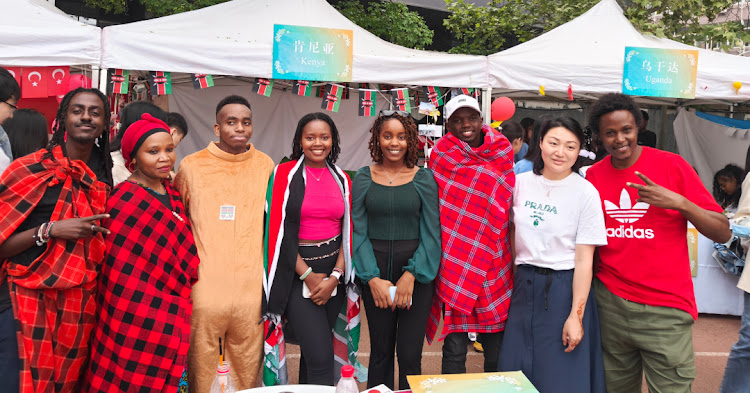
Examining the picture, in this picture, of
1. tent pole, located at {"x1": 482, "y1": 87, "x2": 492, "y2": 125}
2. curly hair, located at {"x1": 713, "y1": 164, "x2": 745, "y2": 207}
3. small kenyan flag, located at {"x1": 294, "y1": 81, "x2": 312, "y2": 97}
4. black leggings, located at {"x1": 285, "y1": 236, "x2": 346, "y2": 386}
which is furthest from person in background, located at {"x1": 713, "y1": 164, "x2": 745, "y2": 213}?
black leggings, located at {"x1": 285, "y1": 236, "x2": 346, "y2": 386}

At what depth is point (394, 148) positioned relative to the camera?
2648mm

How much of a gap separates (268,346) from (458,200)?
1263 mm

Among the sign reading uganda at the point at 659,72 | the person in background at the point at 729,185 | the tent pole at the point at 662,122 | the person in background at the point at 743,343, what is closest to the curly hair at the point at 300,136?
the person in background at the point at 743,343

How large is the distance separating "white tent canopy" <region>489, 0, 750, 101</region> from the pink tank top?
9.88ft

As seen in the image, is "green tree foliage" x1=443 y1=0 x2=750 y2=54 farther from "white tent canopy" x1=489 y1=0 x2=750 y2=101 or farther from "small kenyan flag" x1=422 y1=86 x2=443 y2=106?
"small kenyan flag" x1=422 y1=86 x2=443 y2=106

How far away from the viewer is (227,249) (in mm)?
2455

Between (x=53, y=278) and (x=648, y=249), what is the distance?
8.42ft

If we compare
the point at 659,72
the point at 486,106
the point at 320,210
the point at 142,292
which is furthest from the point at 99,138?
the point at 659,72

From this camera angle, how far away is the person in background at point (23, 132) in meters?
2.78

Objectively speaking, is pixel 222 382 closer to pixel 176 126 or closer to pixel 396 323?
pixel 396 323

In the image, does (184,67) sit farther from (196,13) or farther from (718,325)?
(718,325)

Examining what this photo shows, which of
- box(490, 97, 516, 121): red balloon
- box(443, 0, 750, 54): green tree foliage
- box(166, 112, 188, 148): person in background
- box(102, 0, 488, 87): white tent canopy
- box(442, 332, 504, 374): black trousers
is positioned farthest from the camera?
box(443, 0, 750, 54): green tree foliage

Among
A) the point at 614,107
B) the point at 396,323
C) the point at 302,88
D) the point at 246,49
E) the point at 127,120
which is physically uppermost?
the point at 246,49

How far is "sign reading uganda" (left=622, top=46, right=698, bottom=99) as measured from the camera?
17.3ft
